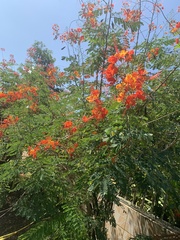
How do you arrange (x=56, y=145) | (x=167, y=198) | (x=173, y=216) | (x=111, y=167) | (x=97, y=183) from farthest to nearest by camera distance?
(x=173, y=216) < (x=167, y=198) < (x=56, y=145) < (x=111, y=167) < (x=97, y=183)

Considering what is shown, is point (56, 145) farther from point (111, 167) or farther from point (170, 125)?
point (170, 125)

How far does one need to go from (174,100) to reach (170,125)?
0.33m

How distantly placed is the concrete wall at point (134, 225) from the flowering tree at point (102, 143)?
19 cm

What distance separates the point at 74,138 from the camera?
236 centimetres

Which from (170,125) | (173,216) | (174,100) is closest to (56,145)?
(170,125)

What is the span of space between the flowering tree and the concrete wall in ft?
0.62

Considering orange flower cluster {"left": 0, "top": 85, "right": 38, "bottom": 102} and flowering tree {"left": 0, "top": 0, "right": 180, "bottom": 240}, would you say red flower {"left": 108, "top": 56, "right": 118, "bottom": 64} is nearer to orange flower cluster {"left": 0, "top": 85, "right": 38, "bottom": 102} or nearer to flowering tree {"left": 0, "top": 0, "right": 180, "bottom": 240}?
flowering tree {"left": 0, "top": 0, "right": 180, "bottom": 240}

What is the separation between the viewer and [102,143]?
1.97 meters

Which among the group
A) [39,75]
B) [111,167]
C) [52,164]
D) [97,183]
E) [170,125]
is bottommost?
[97,183]

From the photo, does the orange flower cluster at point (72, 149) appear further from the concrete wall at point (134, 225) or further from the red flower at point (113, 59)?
the concrete wall at point (134, 225)

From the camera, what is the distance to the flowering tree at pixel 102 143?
5.92ft

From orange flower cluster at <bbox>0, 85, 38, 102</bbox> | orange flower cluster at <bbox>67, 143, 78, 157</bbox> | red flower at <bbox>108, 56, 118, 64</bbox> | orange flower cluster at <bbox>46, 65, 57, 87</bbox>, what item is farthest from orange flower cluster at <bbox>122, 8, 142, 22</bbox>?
orange flower cluster at <bbox>46, 65, 57, 87</bbox>

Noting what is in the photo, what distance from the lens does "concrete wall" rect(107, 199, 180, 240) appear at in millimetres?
2881

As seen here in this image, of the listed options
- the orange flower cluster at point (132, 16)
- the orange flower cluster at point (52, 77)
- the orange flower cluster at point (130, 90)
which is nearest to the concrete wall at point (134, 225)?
the orange flower cluster at point (130, 90)
